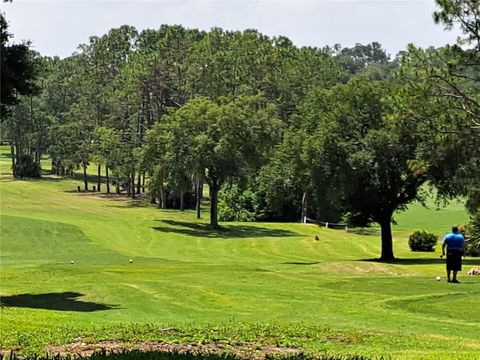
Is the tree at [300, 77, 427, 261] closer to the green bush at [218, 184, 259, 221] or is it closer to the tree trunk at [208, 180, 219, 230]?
the tree trunk at [208, 180, 219, 230]

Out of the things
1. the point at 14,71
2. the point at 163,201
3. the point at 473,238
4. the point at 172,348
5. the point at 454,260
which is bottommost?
the point at 473,238

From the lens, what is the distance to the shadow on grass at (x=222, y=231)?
57.7 meters

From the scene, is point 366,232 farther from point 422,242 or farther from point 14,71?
point 14,71

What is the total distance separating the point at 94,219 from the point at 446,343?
53234mm

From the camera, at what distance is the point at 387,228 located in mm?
40719

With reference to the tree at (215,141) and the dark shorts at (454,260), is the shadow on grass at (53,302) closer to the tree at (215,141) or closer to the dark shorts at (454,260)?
the dark shorts at (454,260)

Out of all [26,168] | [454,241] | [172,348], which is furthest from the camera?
[26,168]

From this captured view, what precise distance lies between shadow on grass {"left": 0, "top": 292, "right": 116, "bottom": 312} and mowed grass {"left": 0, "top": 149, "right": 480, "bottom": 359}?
3 cm

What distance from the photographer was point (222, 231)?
2411 inches

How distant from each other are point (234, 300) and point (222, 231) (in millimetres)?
42113

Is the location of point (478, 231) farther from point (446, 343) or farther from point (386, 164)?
point (446, 343)

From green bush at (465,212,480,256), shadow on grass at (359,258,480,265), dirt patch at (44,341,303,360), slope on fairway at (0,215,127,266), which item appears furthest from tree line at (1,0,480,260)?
dirt patch at (44,341,303,360)

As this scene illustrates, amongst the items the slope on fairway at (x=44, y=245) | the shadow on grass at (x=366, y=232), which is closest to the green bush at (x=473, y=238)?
the slope on fairway at (x=44, y=245)

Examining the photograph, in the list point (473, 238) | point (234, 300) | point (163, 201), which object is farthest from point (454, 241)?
point (163, 201)
